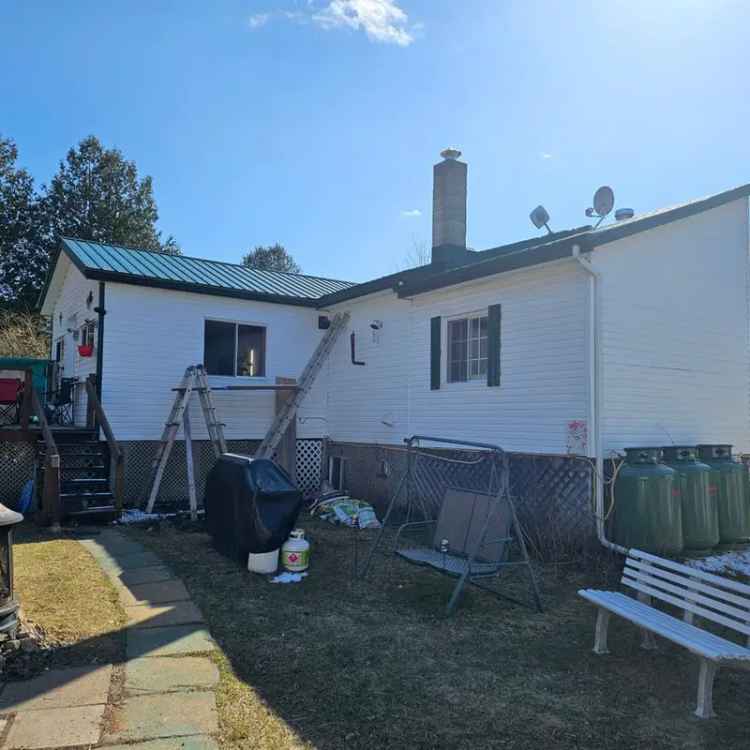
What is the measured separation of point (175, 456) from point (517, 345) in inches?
243

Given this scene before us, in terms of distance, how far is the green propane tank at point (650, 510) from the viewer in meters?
6.71

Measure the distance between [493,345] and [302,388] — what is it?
3945mm

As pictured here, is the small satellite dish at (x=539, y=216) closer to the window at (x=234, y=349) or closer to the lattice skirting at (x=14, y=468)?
the window at (x=234, y=349)

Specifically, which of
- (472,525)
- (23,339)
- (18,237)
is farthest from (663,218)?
(18,237)

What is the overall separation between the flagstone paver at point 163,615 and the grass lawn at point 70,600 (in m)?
0.10

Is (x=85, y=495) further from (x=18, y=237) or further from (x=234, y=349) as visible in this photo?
(x=18, y=237)

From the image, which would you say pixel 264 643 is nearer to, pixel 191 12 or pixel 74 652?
pixel 74 652

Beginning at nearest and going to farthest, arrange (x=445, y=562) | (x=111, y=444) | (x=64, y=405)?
(x=445, y=562) < (x=111, y=444) < (x=64, y=405)

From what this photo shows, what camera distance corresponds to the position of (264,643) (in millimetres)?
4477

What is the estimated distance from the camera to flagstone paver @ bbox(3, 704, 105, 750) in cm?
299

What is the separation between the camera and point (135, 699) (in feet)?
11.4

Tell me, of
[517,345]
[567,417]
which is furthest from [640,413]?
[517,345]

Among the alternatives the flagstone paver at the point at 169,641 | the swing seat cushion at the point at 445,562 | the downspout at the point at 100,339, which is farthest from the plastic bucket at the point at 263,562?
the downspout at the point at 100,339

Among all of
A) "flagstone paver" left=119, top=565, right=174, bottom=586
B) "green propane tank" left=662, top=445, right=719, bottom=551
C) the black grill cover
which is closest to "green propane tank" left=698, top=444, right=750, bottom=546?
"green propane tank" left=662, top=445, right=719, bottom=551
